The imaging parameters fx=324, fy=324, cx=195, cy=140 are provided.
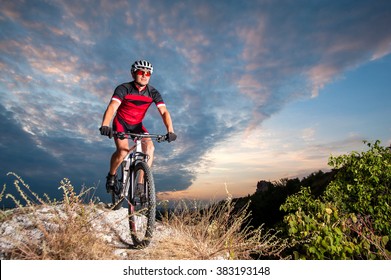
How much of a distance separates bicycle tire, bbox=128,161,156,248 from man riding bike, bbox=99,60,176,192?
47cm

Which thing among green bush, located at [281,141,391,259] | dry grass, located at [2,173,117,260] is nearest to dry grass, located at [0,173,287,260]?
dry grass, located at [2,173,117,260]

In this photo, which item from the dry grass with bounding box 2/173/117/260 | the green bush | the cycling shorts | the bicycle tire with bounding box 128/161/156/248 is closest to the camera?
the dry grass with bounding box 2/173/117/260

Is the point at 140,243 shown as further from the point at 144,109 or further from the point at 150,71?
the point at 150,71

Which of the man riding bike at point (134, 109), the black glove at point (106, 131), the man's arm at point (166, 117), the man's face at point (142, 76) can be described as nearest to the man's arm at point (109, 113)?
the man riding bike at point (134, 109)

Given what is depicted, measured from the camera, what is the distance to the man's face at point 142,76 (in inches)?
231

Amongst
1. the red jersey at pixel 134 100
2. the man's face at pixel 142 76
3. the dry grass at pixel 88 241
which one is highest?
the man's face at pixel 142 76

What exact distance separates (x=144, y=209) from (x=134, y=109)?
2.19 metres

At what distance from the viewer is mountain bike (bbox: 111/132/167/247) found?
16.0 feet

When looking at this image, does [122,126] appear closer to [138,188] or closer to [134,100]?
[134,100]

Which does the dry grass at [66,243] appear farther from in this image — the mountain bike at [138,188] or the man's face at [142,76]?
the man's face at [142,76]

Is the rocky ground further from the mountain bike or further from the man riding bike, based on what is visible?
the man riding bike
